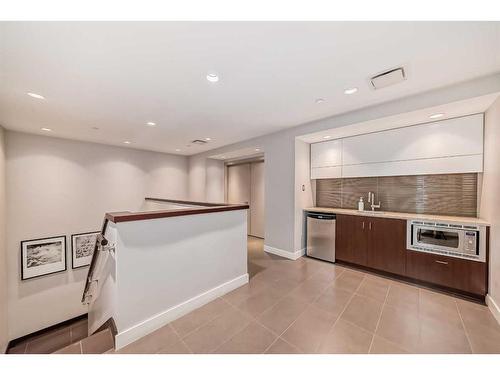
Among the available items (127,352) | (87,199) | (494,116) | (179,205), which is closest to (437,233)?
(494,116)

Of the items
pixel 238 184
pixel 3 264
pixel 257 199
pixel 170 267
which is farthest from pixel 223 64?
pixel 3 264

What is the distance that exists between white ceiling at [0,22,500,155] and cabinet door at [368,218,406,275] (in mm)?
1795

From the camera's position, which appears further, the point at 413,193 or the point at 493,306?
the point at 413,193

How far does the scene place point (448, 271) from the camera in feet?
7.84

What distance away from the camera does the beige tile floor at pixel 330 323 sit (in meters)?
1.59

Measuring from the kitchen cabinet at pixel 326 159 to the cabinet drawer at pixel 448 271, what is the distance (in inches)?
67.2

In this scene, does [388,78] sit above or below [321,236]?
above

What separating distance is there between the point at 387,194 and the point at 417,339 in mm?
2344

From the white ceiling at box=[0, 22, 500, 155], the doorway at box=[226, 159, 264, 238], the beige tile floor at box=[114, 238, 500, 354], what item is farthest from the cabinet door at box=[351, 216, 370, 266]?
the doorway at box=[226, 159, 264, 238]

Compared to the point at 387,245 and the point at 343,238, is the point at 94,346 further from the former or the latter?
the point at 387,245

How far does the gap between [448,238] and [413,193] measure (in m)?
0.93

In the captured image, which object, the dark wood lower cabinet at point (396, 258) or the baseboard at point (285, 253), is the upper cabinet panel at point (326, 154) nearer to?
the dark wood lower cabinet at point (396, 258)

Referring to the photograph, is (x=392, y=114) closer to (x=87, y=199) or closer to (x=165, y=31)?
(x=165, y=31)

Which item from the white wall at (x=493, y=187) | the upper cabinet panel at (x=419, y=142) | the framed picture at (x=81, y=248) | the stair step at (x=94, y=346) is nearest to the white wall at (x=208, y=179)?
the framed picture at (x=81, y=248)
